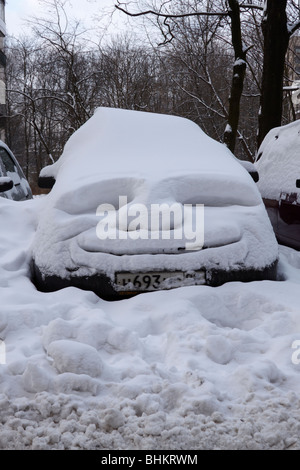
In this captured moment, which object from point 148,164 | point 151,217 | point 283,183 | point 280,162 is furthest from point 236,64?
point 151,217

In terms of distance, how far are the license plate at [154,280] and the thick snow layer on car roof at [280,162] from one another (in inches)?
76.8

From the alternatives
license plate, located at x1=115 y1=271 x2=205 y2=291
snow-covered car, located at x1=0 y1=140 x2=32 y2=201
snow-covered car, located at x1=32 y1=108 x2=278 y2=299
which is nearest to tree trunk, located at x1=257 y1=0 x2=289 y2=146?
snow-covered car, located at x1=0 y1=140 x2=32 y2=201

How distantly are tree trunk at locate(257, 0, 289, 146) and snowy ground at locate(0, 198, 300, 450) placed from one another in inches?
344

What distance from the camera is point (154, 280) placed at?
12.5 ft

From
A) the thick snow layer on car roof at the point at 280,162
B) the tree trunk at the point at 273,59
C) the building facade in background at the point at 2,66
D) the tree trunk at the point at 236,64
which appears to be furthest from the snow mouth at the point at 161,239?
the building facade in background at the point at 2,66

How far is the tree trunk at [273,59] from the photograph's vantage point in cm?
1163

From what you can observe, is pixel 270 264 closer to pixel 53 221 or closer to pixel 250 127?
pixel 53 221

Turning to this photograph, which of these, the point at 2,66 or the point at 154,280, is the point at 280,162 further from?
the point at 2,66

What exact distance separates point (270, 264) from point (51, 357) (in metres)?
1.98

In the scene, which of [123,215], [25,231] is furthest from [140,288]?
[25,231]

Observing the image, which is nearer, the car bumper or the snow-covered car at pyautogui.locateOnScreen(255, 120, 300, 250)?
the car bumper

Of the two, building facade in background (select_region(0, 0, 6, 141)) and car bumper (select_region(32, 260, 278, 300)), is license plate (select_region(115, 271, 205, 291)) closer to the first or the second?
car bumper (select_region(32, 260, 278, 300))

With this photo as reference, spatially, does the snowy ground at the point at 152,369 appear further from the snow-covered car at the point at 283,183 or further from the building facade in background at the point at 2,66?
the building facade in background at the point at 2,66

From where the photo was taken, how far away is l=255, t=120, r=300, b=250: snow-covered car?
17.3 ft
